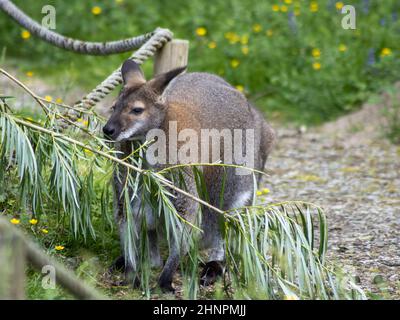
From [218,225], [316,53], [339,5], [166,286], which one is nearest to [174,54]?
[218,225]

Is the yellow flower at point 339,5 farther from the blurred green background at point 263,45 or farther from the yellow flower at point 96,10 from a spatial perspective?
the yellow flower at point 96,10

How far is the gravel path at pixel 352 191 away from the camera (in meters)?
5.03

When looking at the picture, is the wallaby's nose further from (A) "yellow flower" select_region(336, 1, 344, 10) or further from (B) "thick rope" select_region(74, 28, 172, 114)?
(A) "yellow flower" select_region(336, 1, 344, 10)

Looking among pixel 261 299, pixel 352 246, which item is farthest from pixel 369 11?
pixel 261 299

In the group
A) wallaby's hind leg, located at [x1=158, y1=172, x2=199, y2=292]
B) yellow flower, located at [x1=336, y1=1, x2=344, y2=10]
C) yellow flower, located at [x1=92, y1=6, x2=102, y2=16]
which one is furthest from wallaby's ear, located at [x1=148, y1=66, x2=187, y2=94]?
yellow flower, located at [x1=92, y1=6, x2=102, y2=16]

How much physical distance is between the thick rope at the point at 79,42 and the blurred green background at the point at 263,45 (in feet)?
6.50

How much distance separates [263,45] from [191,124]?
15.0 feet

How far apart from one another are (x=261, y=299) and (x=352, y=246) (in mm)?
1603

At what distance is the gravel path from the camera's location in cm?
503

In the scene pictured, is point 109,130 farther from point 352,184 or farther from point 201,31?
point 201,31

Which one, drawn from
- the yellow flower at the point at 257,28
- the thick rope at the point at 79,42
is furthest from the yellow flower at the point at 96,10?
the thick rope at the point at 79,42

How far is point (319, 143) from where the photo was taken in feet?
26.8

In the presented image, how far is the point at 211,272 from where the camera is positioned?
4.93m
